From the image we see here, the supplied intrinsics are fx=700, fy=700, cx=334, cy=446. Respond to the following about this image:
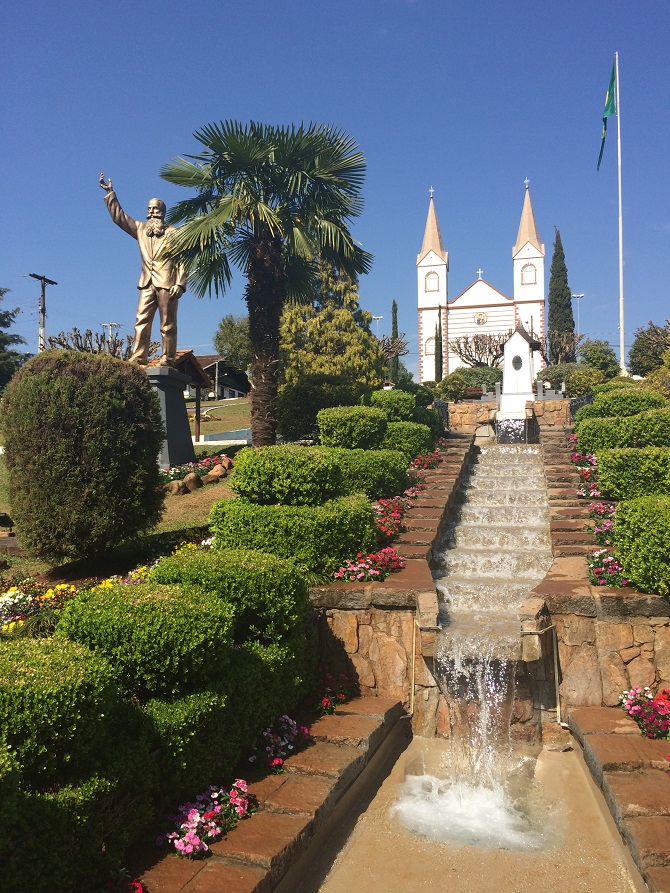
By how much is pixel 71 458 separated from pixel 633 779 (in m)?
6.74

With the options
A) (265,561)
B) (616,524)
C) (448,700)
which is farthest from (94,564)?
(616,524)

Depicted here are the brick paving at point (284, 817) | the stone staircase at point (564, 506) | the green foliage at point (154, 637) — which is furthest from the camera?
the stone staircase at point (564, 506)

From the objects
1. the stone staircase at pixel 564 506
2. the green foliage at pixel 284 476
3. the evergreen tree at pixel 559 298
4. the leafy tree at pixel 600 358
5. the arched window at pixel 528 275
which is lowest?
the stone staircase at pixel 564 506

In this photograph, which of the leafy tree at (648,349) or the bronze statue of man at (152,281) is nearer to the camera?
the bronze statue of man at (152,281)

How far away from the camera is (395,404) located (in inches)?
562

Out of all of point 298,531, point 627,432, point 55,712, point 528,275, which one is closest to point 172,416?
point 298,531

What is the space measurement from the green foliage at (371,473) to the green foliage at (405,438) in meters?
2.16

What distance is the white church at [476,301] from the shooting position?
220 feet

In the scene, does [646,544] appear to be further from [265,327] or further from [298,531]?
[265,327]

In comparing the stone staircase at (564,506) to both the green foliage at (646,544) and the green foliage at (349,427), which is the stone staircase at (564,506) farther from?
the green foliage at (349,427)

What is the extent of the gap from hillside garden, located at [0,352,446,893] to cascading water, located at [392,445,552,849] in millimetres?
972

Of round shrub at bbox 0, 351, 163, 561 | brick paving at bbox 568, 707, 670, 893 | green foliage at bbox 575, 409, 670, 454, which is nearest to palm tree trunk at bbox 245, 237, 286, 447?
round shrub at bbox 0, 351, 163, 561

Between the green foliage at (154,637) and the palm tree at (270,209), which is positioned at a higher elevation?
the palm tree at (270,209)

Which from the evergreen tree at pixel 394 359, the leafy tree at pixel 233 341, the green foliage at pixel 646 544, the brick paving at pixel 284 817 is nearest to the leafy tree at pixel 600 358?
the evergreen tree at pixel 394 359
